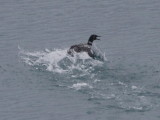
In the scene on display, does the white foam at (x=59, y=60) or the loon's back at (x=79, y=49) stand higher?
the loon's back at (x=79, y=49)

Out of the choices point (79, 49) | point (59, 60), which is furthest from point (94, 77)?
point (79, 49)

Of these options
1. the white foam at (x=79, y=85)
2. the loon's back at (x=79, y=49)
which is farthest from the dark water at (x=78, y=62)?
the loon's back at (x=79, y=49)

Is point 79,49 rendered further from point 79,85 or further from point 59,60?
point 79,85

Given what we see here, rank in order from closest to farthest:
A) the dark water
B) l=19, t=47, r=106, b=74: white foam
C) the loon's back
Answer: the dark water
l=19, t=47, r=106, b=74: white foam
the loon's back

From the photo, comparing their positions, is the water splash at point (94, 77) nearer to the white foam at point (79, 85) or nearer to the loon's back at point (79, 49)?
the white foam at point (79, 85)

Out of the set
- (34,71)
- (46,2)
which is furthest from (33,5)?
(34,71)

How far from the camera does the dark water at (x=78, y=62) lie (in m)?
41.6

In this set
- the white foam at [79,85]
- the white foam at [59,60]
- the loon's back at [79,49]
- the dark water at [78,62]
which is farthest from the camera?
the loon's back at [79,49]

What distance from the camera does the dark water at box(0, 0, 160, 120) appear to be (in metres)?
41.6

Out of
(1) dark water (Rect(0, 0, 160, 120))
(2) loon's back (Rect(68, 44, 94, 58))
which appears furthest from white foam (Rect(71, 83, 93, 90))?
(2) loon's back (Rect(68, 44, 94, 58))

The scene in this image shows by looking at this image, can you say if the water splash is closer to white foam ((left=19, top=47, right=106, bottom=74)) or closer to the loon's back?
white foam ((left=19, top=47, right=106, bottom=74))

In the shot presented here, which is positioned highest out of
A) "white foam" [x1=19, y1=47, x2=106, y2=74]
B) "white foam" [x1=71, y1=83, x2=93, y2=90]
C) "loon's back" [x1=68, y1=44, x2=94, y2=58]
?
"loon's back" [x1=68, y1=44, x2=94, y2=58]

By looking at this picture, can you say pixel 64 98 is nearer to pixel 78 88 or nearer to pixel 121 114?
pixel 78 88

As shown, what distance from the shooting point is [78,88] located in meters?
44.2
